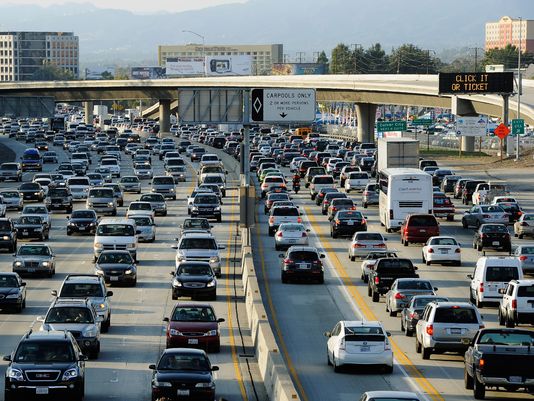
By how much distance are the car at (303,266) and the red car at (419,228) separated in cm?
1225

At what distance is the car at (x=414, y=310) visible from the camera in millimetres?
35062

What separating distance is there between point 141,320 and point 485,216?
32197 millimetres

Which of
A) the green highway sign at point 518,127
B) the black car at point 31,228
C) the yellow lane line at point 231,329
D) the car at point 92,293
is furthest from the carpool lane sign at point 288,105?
the car at point 92,293

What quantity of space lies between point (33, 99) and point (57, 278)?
133 metres

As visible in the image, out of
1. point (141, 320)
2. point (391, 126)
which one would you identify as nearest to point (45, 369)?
point (141, 320)

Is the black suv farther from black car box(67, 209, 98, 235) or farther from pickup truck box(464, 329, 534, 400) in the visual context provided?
black car box(67, 209, 98, 235)

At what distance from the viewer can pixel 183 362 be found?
25797 mm

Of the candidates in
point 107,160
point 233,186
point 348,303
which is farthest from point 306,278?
point 107,160

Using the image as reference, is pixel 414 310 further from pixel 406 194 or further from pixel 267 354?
pixel 406 194

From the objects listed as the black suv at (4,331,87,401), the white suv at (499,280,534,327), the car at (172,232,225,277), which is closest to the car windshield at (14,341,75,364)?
the black suv at (4,331,87,401)

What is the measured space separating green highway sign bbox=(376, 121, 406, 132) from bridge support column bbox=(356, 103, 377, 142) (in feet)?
41.0

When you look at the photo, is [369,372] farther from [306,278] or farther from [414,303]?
[306,278]

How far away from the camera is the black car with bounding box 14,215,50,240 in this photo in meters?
61.0

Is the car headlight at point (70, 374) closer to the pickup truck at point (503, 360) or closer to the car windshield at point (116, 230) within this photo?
the pickup truck at point (503, 360)
